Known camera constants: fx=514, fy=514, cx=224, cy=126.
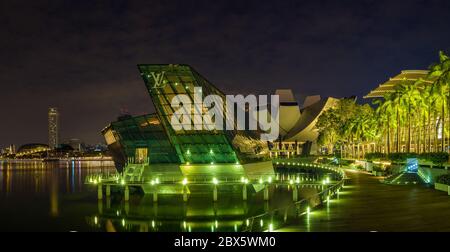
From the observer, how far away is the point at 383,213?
1137 inches

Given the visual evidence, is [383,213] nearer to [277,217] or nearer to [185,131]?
[277,217]

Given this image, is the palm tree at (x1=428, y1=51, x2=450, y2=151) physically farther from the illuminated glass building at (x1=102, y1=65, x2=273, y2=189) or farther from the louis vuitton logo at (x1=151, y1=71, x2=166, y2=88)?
the louis vuitton logo at (x1=151, y1=71, x2=166, y2=88)

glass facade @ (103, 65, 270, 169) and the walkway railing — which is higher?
glass facade @ (103, 65, 270, 169)

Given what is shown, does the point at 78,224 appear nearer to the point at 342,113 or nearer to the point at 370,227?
the point at 370,227

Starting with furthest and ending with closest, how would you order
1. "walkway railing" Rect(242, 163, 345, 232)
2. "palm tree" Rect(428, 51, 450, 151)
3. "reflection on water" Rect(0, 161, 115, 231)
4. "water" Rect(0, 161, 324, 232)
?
"palm tree" Rect(428, 51, 450, 151), "reflection on water" Rect(0, 161, 115, 231), "water" Rect(0, 161, 324, 232), "walkway railing" Rect(242, 163, 345, 232)

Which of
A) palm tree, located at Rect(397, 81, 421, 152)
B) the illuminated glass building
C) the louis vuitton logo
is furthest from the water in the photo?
palm tree, located at Rect(397, 81, 421, 152)

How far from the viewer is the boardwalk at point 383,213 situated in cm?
2439

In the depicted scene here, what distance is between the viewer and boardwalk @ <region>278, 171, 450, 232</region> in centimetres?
2439

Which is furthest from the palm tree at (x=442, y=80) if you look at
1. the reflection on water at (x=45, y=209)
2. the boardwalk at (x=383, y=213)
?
the reflection on water at (x=45, y=209)

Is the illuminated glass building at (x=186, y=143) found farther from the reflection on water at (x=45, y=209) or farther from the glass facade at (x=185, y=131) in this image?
the reflection on water at (x=45, y=209)

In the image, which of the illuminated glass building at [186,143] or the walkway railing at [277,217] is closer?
the walkway railing at [277,217]

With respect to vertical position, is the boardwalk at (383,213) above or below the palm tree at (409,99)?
below
